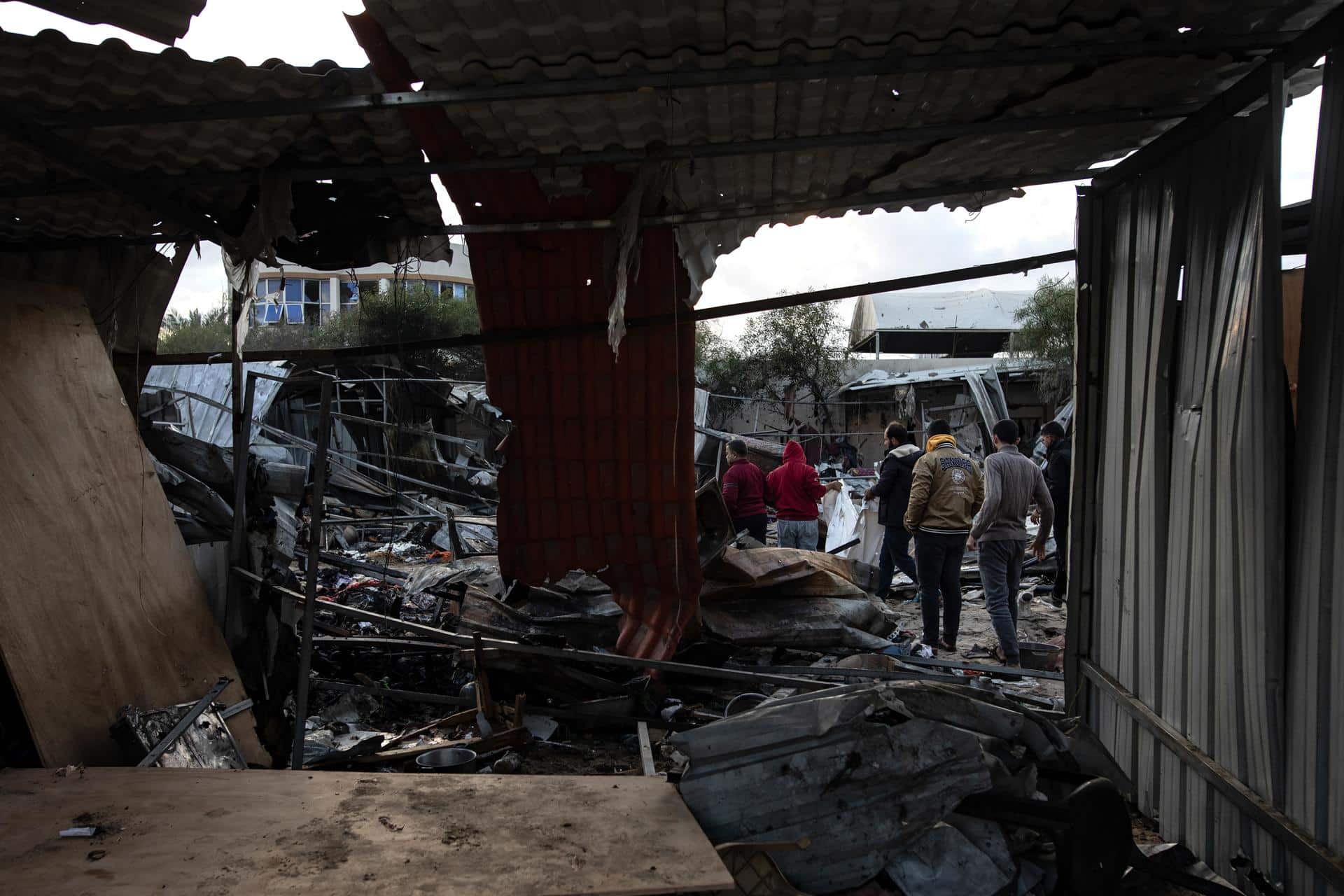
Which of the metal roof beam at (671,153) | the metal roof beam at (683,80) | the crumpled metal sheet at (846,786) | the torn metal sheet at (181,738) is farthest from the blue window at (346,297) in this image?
the crumpled metal sheet at (846,786)

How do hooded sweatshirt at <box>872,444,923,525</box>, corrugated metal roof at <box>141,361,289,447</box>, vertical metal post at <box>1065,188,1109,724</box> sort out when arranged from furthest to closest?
corrugated metal roof at <box>141,361,289,447</box>, hooded sweatshirt at <box>872,444,923,525</box>, vertical metal post at <box>1065,188,1109,724</box>

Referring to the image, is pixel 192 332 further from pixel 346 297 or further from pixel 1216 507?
pixel 1216 507

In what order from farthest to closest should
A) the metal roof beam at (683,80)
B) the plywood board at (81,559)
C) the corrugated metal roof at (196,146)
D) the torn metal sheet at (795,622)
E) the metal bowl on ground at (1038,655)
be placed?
the metal bowl on ground at (1038,655)
the torn metal sheet at (795,622)
the plywood board at (81,559)
the corrugated metal roof at (196,146)
the metal roof beam at (683,80)

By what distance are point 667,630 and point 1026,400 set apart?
19.7 metres

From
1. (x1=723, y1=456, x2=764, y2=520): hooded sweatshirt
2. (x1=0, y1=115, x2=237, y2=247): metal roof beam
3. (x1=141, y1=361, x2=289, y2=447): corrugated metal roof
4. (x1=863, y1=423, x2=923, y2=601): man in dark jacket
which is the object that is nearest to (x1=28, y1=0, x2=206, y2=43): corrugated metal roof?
(x1=0, y1=115, x2=237, y2=247): metal roof beam

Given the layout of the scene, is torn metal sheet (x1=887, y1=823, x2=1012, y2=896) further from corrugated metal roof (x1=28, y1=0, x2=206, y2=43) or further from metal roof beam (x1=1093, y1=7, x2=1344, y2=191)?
corrugated metal roof (x1=28, y1=0, x2=206, y2=43)

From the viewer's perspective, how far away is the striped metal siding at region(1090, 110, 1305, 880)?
9.57 ft

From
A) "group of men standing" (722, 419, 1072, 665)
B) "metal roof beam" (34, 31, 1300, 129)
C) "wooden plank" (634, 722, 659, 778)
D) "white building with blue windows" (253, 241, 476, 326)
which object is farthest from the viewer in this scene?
"white building with blue windows" (253, 241, 476, 326)

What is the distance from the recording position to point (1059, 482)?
862 cm

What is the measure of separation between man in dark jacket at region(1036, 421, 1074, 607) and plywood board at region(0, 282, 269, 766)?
7249mm

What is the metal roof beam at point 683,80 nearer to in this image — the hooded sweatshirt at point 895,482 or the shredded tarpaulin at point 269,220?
the shredded tarpaulin at point 269,220

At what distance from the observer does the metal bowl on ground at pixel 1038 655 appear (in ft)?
23.1

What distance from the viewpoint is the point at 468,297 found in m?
27.0

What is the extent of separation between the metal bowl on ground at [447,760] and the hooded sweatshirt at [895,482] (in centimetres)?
496
